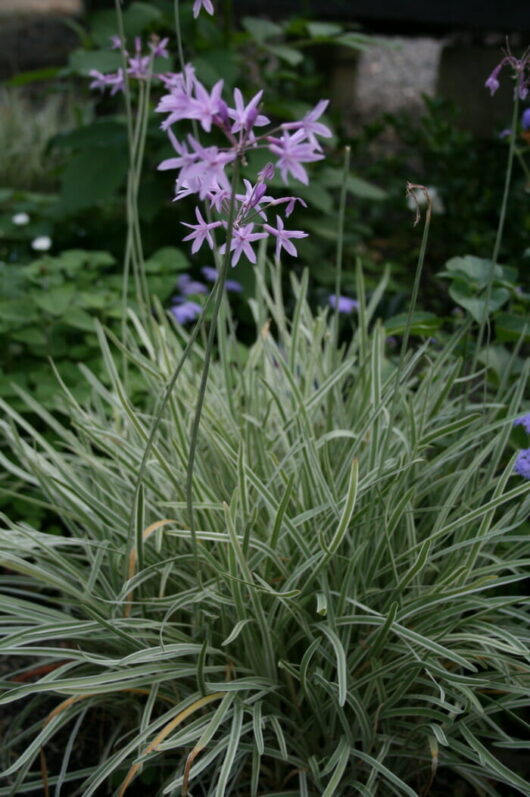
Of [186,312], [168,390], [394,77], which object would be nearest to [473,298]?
[168,390]

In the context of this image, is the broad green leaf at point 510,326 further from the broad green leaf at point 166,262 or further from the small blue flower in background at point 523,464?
the broad green leaf at point 166,262

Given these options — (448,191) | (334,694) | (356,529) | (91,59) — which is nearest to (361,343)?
(356,529)

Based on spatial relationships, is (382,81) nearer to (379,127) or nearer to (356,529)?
(379,127)

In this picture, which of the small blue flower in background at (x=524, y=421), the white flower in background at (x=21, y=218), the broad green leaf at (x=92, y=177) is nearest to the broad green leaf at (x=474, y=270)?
the small blue flower in background at (x=524, y=421)

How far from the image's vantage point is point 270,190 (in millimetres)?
2953

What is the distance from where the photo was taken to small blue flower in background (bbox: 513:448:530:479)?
1417 millimetres

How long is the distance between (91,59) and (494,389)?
1.66 meters

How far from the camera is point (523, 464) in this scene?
1429 mm

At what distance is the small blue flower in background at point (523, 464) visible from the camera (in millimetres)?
1417

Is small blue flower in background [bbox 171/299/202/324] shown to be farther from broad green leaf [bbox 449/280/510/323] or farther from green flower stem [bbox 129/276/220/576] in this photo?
green flower stem [bbox 129/276/220/576]

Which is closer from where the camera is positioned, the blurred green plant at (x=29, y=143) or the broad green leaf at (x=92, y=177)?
the broad green leaf at (x=92, y=177)

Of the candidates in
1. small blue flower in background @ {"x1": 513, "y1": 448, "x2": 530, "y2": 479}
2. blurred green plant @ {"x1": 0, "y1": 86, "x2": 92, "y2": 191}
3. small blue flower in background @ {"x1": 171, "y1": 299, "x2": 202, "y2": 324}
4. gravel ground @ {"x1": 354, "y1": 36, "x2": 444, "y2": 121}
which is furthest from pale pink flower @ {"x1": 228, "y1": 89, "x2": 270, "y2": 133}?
gravel ground @ {"x1": 354, "y1": 36, "x2": 444, "y2": 121}

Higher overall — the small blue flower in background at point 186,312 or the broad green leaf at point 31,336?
the broad green leaf at point 31,336

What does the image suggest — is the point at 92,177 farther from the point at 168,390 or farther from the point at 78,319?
the point at 168,390
